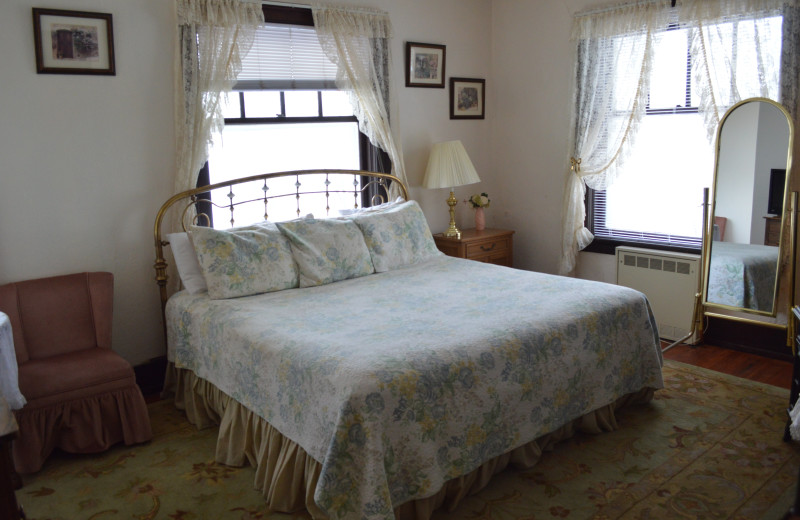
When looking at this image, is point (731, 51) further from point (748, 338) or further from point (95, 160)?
point (95, 160)

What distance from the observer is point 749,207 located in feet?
12.5

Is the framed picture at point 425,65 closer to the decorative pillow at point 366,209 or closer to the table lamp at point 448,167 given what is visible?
the table lamp at point 448,167

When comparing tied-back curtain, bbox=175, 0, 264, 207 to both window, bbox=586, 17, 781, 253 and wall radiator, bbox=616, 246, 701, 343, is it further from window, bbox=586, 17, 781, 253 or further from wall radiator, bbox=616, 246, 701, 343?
wall radiator, bbox=616, 246, 701, 343

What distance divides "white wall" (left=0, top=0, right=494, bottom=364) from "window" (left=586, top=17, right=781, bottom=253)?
10.3ft

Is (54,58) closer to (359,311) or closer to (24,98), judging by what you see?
(24,98)

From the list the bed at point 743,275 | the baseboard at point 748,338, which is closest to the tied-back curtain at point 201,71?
the bed at point 743,275

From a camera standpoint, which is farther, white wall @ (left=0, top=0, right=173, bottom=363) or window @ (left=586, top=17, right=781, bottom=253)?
window @ (left=586, top=17, right=781, bottom=253)

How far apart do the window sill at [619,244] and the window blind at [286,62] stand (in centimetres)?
232

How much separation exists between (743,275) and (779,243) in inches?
11.6

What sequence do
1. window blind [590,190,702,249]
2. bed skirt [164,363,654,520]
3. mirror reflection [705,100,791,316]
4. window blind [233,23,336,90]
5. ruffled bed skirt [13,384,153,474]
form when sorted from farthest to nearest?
window blind [590,190,702,249], window blind [233,23,336,90], mirror reflection [705,100,791,316], ruffled bed skirt [13,384,153,474], bed skirt [164,363,654,520]

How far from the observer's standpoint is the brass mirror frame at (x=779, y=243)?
360cm

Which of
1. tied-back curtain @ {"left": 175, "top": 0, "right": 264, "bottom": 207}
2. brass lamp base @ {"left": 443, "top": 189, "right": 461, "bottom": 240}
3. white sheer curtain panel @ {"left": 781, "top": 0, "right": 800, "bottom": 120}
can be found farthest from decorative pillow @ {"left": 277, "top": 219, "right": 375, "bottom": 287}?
white sheer curtain panel @ {"left": 781, "top": 0, "right": 800, "bottom": 120}

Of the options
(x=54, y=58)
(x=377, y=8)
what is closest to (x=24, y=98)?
(x=54, y=58)

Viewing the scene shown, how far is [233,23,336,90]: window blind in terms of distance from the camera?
155 inches
